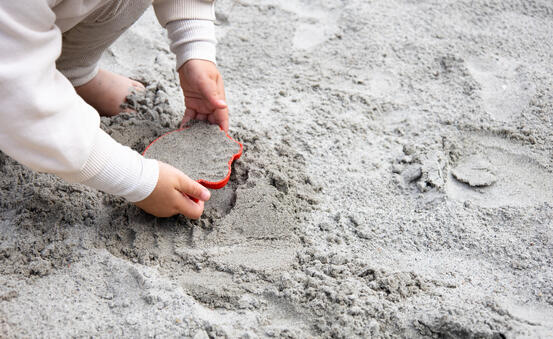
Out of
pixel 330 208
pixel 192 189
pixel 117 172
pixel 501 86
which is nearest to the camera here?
pixel 117 172

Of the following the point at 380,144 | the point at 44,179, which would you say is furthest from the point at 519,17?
the point at 44,179

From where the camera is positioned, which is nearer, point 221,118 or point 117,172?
point 117,172

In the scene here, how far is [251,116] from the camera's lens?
142 cm

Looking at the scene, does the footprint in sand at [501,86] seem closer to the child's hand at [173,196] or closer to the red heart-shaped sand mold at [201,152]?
the red heart-shaped sand mold at [201,152]

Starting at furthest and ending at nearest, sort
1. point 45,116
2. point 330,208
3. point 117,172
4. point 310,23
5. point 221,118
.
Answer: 1. point 310,23
2. point 221,118
3. point 330,208
4. point 117,172
5. point 45,116

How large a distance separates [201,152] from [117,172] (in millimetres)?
300

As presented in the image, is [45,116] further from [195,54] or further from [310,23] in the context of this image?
[310,23]

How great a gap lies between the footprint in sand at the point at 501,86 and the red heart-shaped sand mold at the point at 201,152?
0.76 meters

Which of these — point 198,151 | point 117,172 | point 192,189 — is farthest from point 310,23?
point 117,172

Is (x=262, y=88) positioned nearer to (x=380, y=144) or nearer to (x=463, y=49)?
(x=380, y=144)

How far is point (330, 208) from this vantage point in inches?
46.6

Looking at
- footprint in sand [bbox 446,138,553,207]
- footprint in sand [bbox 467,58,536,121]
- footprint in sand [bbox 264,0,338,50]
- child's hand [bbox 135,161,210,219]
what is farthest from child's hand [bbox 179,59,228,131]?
footprint in sand [bbox 467,58,536,121]

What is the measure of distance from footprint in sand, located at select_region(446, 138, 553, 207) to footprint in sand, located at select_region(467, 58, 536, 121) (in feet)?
0.47

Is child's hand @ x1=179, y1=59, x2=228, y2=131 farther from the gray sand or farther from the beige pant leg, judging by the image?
the beige pant leg
